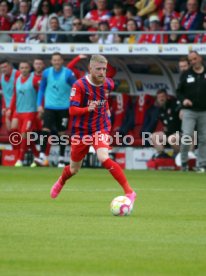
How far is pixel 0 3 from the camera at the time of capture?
2762cm

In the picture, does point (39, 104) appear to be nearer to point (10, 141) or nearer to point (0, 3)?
point (10, 141)

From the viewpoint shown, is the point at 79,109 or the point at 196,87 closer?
the point at 79,109

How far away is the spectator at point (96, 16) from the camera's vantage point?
25.4m

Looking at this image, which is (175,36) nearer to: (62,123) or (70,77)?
(70,77)

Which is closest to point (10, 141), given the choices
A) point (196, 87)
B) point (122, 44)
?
point (122, 44)

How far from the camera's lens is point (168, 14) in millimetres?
24203

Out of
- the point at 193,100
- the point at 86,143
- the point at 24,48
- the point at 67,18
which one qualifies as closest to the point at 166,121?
the point at 193,100

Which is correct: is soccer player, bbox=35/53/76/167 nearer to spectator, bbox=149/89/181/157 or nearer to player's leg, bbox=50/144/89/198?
spectator, bbox=149/89/181/157

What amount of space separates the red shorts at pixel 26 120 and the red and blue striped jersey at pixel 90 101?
33.1 ft

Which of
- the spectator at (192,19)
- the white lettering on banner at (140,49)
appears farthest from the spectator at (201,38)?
the white lettering on banner at (140,49)

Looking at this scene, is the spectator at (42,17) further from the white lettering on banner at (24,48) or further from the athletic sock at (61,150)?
the athletic sock at (61,150)

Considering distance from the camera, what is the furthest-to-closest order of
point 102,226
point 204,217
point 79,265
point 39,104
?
point 39,104
point 204,217
point 102,226
point 79,265

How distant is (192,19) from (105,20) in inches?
102

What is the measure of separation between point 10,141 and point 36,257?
1618 centimetres
